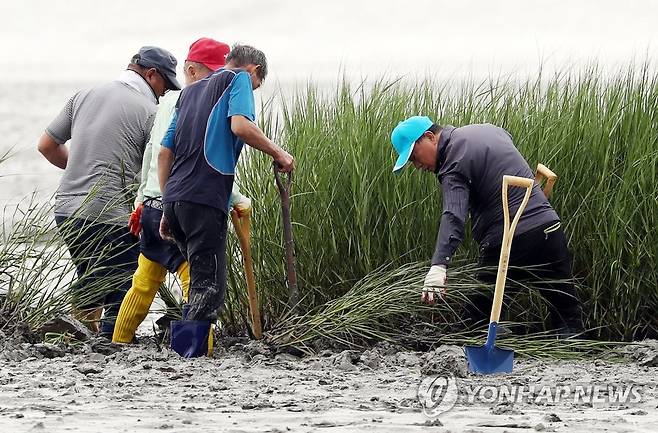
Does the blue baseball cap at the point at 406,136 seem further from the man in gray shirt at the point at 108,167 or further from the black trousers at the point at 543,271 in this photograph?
the man in gray shirt at the point at 108,167

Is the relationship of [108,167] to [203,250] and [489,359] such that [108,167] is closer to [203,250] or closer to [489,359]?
[203,250]

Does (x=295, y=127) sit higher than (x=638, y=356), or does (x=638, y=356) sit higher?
(x=295, y=127)

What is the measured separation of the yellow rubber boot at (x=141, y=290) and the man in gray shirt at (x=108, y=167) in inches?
6.5

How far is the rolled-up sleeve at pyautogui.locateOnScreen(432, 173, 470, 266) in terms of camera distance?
576cm

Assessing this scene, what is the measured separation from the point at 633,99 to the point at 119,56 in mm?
66179

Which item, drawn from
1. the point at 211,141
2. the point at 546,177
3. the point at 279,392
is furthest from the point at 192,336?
the point at 546,177

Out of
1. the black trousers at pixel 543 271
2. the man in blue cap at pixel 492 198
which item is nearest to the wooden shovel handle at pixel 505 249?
the man in blue cap at pixel 492 198

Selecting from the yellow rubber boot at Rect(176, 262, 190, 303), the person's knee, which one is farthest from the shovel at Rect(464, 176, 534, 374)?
the person's knee

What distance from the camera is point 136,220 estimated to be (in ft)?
20.5

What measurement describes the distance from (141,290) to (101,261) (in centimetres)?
39

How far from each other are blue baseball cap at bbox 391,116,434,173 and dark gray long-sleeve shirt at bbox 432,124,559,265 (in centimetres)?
13

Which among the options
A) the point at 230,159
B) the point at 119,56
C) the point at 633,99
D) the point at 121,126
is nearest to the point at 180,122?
the point at 230,159

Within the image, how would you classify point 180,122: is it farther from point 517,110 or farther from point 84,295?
point 517,110

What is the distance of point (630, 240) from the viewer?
247 inches
